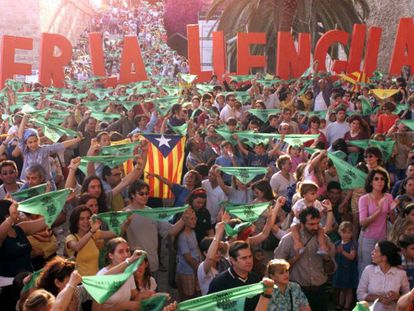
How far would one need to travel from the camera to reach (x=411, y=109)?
1251 cm

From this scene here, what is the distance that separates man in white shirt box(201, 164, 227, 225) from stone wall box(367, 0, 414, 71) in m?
20.0

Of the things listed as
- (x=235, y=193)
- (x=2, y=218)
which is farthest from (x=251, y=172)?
(x=2, y=218)

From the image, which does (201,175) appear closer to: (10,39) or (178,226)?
(178,226)

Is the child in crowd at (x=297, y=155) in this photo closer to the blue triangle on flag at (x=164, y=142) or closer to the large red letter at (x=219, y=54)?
the blue triangle on flag at (x=164, y=142)

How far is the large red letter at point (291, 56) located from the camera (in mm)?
19078

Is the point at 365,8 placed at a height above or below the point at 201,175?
above

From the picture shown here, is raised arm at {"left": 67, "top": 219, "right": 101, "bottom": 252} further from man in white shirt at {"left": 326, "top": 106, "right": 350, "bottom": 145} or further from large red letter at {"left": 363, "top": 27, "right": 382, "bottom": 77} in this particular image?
large red letter at {"left": 363, "top": 27, "right": 382, "bottom": 77}

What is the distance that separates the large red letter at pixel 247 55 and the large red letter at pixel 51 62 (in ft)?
14.6

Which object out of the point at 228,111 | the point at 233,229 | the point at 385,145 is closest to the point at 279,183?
the point at 385,145

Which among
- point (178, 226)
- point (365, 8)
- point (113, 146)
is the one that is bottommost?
point (178, 226)

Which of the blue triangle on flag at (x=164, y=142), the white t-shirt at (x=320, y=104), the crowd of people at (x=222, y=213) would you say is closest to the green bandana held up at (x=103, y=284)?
the crowd of people at (x=222, y=213)

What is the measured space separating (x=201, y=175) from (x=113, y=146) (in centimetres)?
108

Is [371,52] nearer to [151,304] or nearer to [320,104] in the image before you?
[320,104]

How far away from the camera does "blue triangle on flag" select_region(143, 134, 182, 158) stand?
9.63 metres
